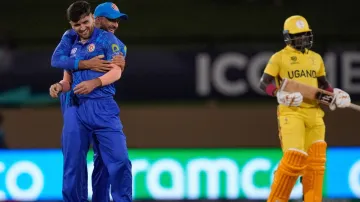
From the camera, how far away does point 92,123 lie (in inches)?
246

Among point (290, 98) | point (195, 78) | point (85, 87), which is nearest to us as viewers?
point (85, 87)

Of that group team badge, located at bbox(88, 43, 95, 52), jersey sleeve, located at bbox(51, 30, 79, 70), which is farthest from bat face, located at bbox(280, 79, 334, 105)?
jersey sleeve, located at bbox(51, 30, 79, 70)

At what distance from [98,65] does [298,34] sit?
5.68ft

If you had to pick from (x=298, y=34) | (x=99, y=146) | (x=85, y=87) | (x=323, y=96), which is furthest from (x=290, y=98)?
(x=85, y=87)

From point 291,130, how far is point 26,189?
3.05 meters

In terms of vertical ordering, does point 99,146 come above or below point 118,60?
below

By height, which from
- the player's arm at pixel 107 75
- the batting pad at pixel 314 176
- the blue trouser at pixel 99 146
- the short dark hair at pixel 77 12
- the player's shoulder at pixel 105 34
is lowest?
the batting pad at pixel 314 176

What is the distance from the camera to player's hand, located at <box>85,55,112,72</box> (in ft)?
20.4

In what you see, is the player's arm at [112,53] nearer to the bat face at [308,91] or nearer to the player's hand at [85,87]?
the player's hand at [85,87]

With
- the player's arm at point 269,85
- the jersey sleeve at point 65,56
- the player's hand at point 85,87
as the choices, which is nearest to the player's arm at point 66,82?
the jersey sleeve at point 65,56

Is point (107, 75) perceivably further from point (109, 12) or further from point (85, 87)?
point (109, 12)

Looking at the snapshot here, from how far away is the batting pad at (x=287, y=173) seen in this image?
22.8 ft

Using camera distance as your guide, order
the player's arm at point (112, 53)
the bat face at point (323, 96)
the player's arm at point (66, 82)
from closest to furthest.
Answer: the player's arm at point (112, 53), the player's arm at point (66, 82), the bat face at point (323, 96)

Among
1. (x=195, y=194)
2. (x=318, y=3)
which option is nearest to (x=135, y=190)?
(x=195, y=194)
